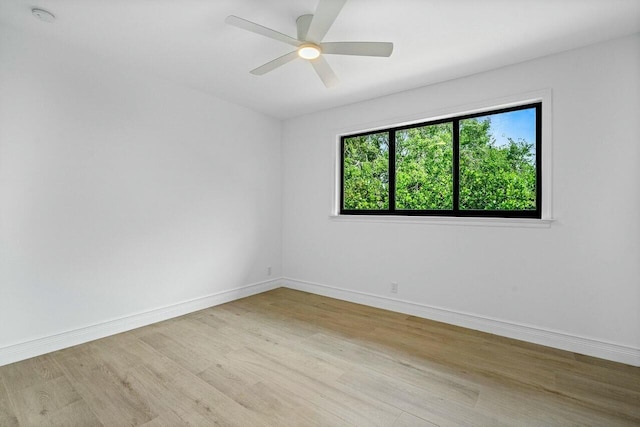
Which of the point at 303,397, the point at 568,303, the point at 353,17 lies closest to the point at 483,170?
the point at 568,303

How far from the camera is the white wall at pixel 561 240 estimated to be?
239 centimetres

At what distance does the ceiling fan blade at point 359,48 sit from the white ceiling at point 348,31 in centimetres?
24

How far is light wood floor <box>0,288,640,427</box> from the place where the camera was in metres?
1.76

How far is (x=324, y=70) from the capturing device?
2.46 metres

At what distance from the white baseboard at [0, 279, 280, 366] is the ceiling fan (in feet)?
8.59

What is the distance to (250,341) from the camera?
2.75 m

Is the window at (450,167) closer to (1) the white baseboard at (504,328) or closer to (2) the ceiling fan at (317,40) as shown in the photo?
(1) the white baseboard at (504,328)

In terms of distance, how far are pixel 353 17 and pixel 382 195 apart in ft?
6.90

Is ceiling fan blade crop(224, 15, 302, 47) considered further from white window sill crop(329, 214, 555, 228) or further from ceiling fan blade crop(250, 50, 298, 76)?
white window sill crop(329, 214, 555, 228)

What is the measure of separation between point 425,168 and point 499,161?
2.44 feet

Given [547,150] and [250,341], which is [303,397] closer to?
[250,341]

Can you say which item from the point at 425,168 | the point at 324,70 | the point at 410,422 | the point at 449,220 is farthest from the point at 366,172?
the point at 410,422

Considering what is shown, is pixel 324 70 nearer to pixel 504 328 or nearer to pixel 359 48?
pixel 359 48

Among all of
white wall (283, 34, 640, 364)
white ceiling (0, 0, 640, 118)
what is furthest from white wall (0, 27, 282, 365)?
white wall (283, 34, 640, 364)
